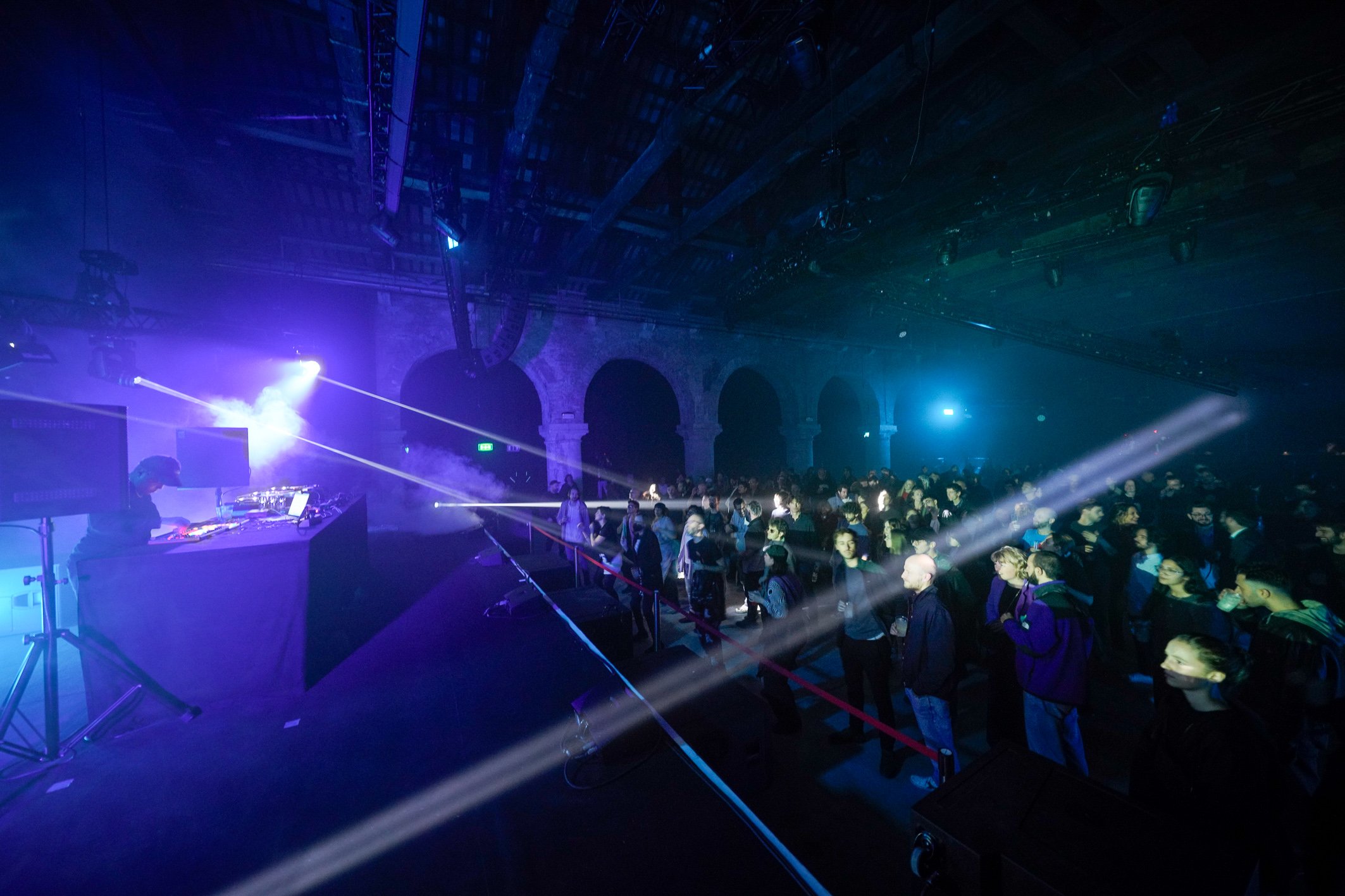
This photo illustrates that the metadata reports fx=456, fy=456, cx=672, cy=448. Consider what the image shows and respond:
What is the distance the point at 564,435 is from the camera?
11.3 meters

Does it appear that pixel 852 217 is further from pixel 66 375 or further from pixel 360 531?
pixel 66 375

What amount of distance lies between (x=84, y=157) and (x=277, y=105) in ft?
10.1

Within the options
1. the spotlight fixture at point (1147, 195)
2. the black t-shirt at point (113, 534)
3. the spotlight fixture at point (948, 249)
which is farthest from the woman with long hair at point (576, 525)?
the spotlight fixture at point (1147, 195)

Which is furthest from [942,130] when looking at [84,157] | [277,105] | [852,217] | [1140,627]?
[84,157]

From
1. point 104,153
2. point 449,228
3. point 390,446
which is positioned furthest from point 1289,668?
point 104,153

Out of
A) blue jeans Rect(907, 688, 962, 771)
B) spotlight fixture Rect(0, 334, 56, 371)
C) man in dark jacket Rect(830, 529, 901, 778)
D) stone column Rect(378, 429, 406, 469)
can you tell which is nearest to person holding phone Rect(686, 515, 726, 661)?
man in dark jacket Rect(830, 529, 901, 778)

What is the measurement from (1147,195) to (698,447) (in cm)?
947

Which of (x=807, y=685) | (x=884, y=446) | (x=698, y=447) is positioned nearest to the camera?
(x=807, y=685)

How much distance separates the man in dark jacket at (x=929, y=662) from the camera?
3.15m

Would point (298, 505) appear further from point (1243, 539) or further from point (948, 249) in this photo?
point (1243, 539)

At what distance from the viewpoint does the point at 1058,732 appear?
3.01m

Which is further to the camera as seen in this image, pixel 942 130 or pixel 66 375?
pixel 66 375

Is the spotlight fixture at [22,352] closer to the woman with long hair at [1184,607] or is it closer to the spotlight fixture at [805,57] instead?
the spotlight fixture at [805,57]

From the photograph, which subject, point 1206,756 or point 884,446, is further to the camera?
point 884,446
